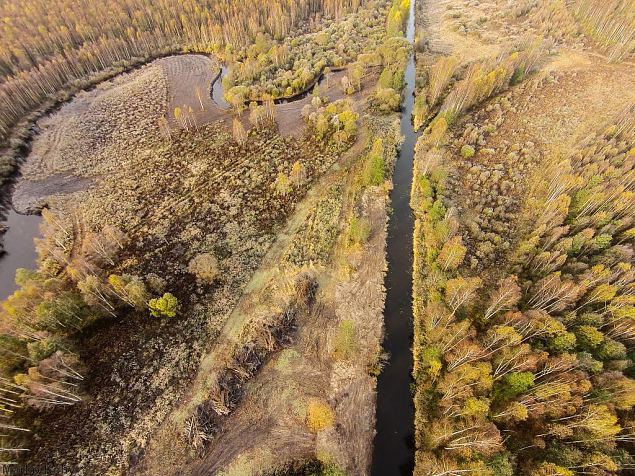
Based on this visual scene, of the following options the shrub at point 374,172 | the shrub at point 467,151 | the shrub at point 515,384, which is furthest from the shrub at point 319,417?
the shrub at point 467,151

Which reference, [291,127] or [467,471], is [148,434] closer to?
[467,471]

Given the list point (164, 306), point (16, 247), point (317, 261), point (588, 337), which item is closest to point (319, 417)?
point (317, 261)

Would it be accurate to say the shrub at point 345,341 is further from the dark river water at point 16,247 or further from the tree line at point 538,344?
the dark river water at point 16,247

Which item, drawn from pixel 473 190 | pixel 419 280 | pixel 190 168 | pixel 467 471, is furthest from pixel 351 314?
pixel 190 168

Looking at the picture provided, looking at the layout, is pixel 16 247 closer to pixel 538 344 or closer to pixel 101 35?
pixel 101 35

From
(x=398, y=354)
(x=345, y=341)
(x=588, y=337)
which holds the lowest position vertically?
(x=398, y=354)

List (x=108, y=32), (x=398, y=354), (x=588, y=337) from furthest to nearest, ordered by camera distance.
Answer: (x=108, y=32)
(x=398, y=354)
(x=588, y=337)

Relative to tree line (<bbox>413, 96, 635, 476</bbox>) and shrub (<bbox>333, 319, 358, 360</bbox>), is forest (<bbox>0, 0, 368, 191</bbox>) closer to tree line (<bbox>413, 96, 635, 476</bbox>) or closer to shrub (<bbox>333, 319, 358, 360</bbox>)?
shrub (<bbox>333, 319, 358, 360</bbox>)
